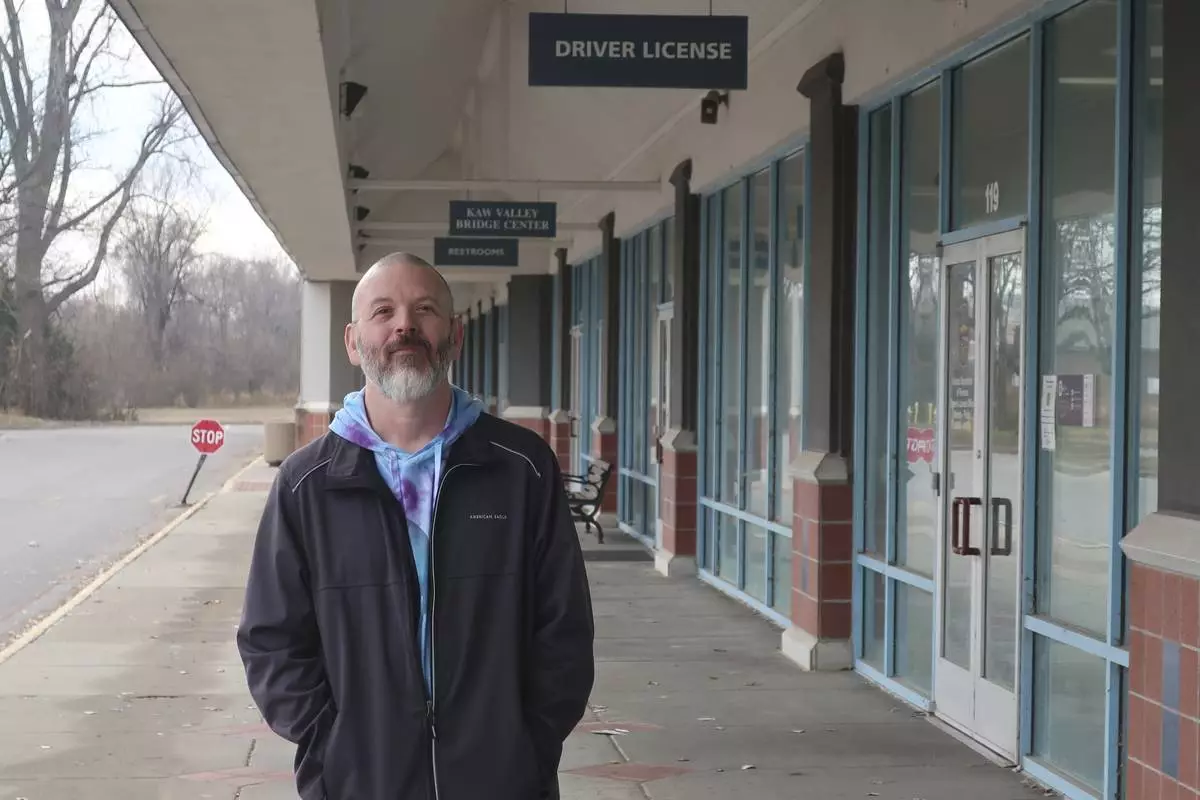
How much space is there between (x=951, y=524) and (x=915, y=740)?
3.35 feet

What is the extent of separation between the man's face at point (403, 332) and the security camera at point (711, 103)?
8.57 meters

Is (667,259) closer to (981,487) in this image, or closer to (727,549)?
(727,549)

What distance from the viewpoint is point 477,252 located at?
1855cm

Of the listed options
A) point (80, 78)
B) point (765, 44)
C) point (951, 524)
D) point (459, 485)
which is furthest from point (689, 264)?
point (80, 78)

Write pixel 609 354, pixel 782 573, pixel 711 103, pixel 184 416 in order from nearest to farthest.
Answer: pixel 782 573 < pixel 711 103 < pixel 609 354 < pixel 184 416

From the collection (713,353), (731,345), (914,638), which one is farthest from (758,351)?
(914,638)

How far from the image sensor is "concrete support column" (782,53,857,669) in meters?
8.57

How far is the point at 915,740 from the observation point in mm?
7016

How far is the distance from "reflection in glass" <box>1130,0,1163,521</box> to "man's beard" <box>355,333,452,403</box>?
321cm

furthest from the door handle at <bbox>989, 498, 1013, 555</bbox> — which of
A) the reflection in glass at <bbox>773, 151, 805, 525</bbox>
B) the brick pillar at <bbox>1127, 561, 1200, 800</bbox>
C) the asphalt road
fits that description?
the asphalt road

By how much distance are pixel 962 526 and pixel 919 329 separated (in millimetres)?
1328

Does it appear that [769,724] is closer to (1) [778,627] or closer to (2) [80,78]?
(1) [778,627]

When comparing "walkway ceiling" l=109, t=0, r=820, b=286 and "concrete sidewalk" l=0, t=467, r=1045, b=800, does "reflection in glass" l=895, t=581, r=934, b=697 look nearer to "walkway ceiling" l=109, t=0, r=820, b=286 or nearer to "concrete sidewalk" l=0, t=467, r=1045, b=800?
"concrete sidewalk" l=0, t=467, r=1045, b=800

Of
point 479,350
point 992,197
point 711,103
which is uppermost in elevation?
point 711,103
